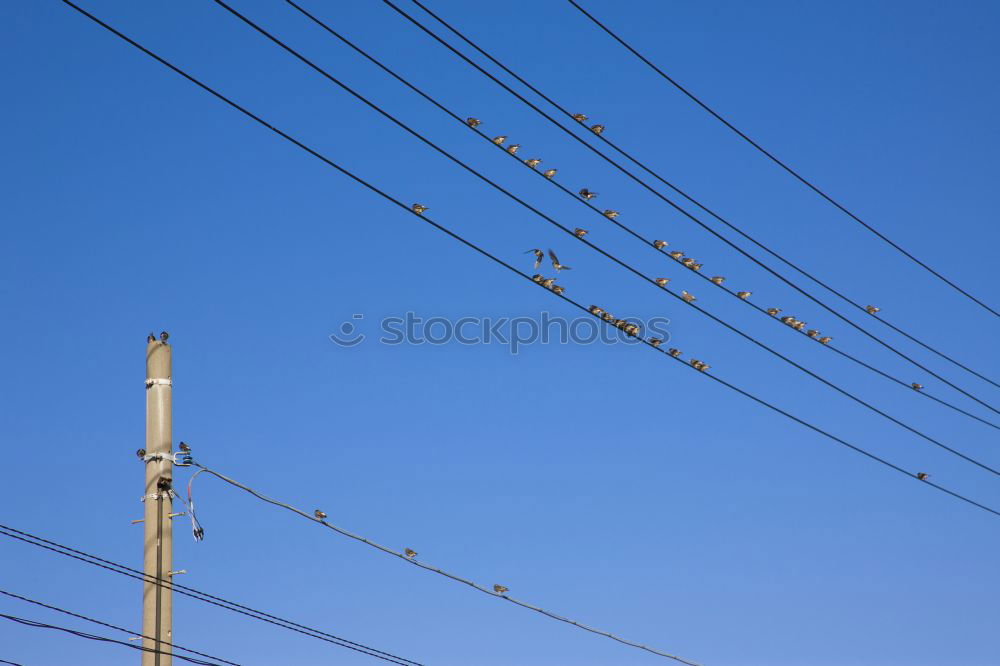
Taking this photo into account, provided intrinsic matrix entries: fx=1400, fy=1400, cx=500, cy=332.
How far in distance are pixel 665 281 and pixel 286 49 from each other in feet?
56.7

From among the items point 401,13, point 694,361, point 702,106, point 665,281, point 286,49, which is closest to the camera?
point 286,49

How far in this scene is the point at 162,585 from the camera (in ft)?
57.7

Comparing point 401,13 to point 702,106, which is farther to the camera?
point 702,106

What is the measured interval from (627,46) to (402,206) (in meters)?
4.28

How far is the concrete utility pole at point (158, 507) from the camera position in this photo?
17.4 metres

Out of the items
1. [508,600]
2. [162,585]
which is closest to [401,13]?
[162,585]

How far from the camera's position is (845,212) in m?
25.1

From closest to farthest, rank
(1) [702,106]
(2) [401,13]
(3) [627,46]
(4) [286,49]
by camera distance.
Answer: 1. (4) [286,49]
2. (2) [401,13]
3. (3) [627,46]
4. (1) [702,106]

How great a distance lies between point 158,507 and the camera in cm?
1805

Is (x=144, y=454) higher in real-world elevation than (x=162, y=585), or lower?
higher

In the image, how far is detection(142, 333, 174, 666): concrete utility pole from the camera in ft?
57.0

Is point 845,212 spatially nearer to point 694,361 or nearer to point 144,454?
point 694,361

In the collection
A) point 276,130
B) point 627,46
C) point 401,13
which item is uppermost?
point 627,46

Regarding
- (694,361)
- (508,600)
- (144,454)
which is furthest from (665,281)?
(144,454)
